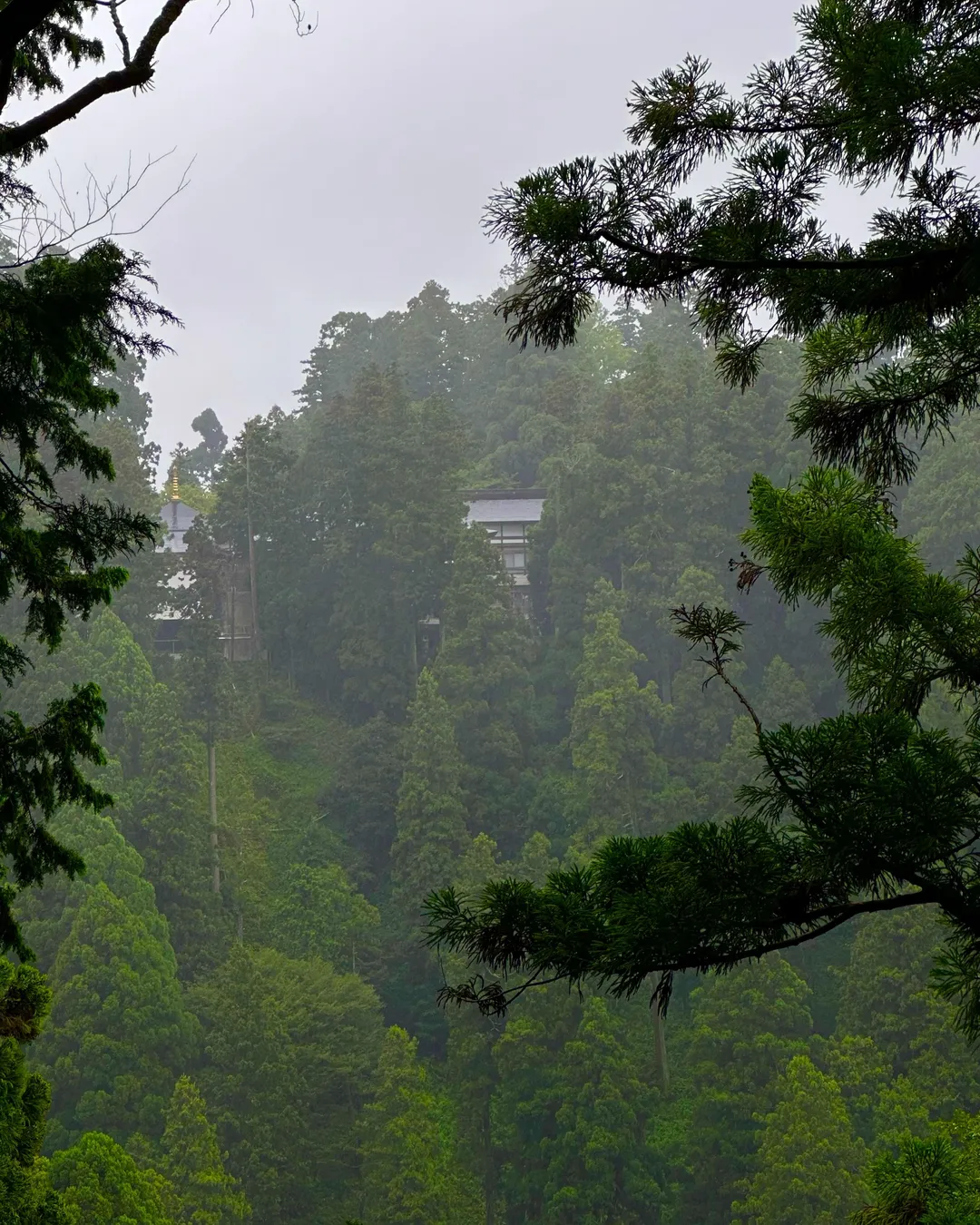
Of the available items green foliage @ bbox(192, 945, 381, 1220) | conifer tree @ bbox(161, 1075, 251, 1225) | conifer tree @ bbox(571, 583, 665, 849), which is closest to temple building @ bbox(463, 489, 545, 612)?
conifer tree @ bbox(571, 583, 665, 849)

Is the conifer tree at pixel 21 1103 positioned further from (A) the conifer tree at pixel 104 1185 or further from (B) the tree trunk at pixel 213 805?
(B) the tree trunk at pixel 213 805

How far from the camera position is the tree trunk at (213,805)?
79.2ft

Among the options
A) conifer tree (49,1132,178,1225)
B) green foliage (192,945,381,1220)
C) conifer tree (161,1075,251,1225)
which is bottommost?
conifer tree (49,1132,178,1225)

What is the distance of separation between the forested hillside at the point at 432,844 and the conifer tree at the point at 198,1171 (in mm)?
55

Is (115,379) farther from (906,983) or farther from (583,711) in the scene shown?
(906,983)

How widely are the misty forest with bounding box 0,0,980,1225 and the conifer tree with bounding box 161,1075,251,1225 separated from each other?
0.20 feet

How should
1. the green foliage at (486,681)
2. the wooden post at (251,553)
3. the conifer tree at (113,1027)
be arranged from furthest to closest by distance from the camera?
the wooden post at (251,553)
the green foliage at (486,681)
the conifer tree at (113,1027)

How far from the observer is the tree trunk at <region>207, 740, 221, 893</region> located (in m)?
24.1

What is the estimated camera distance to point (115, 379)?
3581 cm

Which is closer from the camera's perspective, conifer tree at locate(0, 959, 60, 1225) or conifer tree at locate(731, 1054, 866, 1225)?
conifer tree at locate(0, 959, 60, 1225)

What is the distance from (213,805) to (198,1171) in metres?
9.90

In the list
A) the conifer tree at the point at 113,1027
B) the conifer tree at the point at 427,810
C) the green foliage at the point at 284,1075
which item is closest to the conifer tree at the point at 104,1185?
the green foliage at the point at 284,1075

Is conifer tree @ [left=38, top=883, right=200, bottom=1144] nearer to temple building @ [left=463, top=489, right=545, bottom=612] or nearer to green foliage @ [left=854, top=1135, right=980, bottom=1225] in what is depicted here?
temple building @ [left=463, top=489, right=545, bottom=612]

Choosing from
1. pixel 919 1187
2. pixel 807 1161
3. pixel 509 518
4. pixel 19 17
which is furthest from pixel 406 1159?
pixel 509 518
